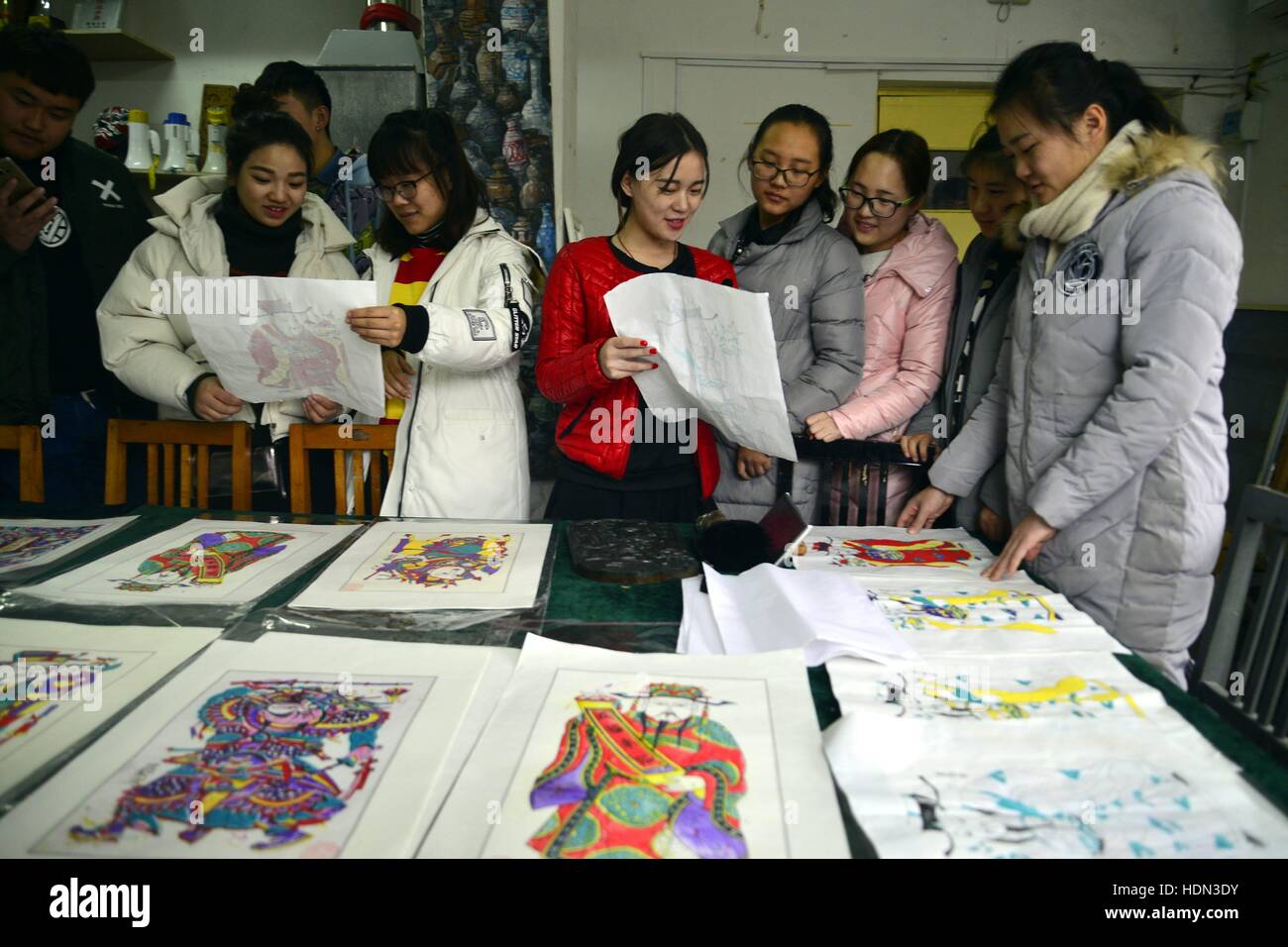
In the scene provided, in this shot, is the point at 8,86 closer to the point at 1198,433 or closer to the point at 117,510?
the point at 117,510

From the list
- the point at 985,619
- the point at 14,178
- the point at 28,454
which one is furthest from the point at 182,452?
the point at 985,619

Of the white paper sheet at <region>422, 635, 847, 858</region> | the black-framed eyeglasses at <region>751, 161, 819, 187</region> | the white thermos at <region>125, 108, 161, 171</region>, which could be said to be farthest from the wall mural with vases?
the white paper sheet at <region>422, 635, 847, 858</region>

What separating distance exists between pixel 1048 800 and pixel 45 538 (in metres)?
1.51

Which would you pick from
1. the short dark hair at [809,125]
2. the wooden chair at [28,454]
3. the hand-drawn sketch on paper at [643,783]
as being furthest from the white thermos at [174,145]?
the hand-drawn sketch on paper at [643,783]

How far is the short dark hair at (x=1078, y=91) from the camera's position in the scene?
1.29 meters

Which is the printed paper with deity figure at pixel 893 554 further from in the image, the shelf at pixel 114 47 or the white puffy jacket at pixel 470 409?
the shelf at pixel 114 47

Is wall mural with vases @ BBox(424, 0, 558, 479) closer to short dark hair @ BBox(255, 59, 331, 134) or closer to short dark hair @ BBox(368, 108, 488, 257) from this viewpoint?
short dark hair @ BBox(255, 59, 331, 134)

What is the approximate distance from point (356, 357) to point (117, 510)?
53 cm

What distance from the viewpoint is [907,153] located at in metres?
1.84

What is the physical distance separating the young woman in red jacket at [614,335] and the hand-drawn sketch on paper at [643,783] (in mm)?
918

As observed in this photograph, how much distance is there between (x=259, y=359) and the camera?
5.26 ft

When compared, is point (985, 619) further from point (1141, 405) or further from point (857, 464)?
point (857, 464)
